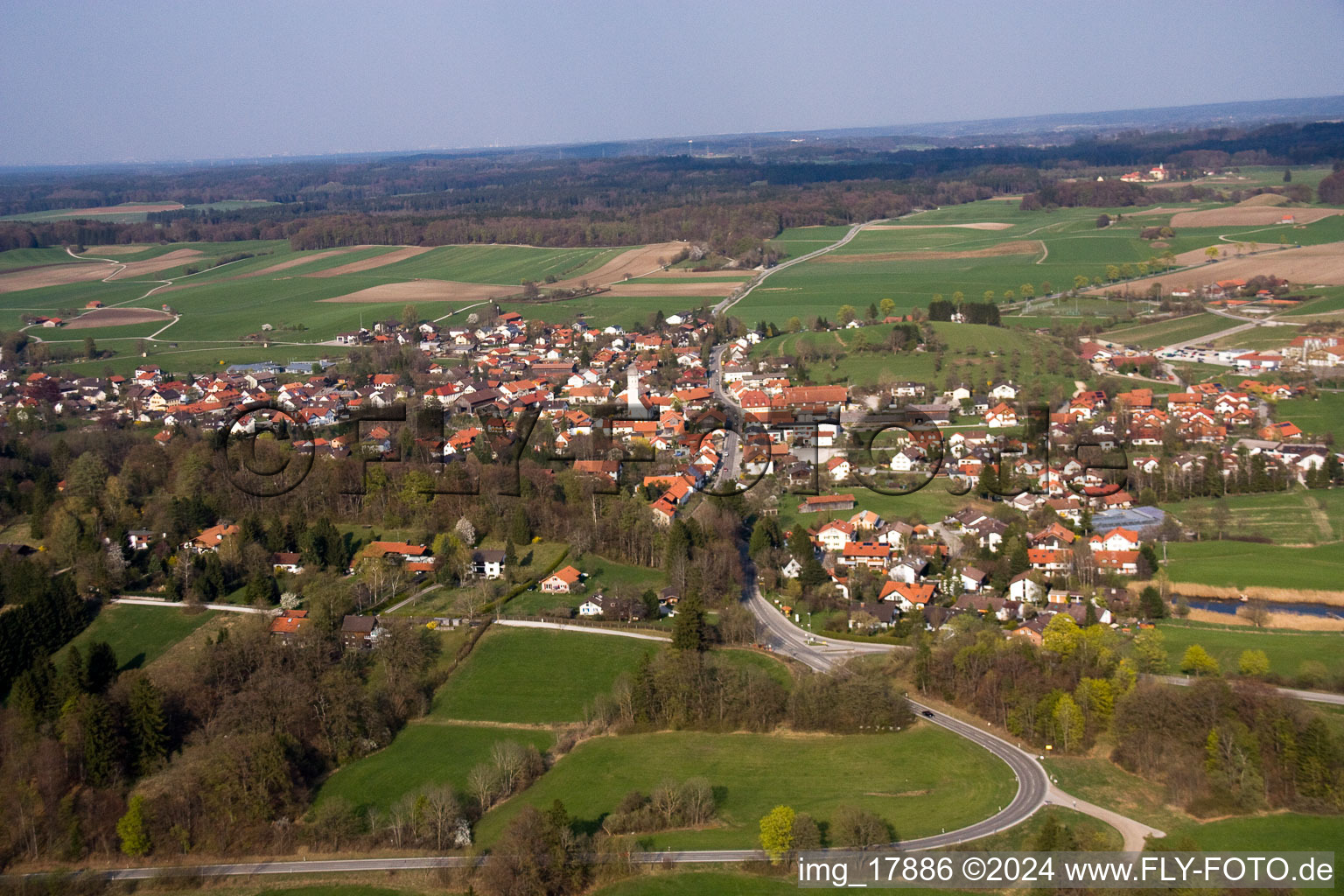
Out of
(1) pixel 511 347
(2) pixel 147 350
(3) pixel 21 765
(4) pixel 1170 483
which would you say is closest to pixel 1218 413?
(4) pixel 1170 483

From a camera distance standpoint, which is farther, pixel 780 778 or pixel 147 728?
pixel 147 728

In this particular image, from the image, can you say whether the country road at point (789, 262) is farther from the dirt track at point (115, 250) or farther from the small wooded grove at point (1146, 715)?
the dirt track at point (115, 250)

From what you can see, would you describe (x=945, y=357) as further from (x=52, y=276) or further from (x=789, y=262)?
(x=52, y=276)

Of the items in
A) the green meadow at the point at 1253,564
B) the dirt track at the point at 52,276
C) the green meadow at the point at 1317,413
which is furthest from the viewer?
the dirt track at the point at 52,276

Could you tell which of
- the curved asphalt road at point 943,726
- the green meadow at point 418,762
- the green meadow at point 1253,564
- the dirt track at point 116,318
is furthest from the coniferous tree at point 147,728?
the dirt track at point 116,318

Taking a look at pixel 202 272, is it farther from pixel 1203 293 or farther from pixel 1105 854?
pixel 1105 854

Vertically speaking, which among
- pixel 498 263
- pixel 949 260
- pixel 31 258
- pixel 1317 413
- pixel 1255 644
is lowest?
pixel 1255 644

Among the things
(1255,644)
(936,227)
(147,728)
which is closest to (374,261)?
(936,227)
